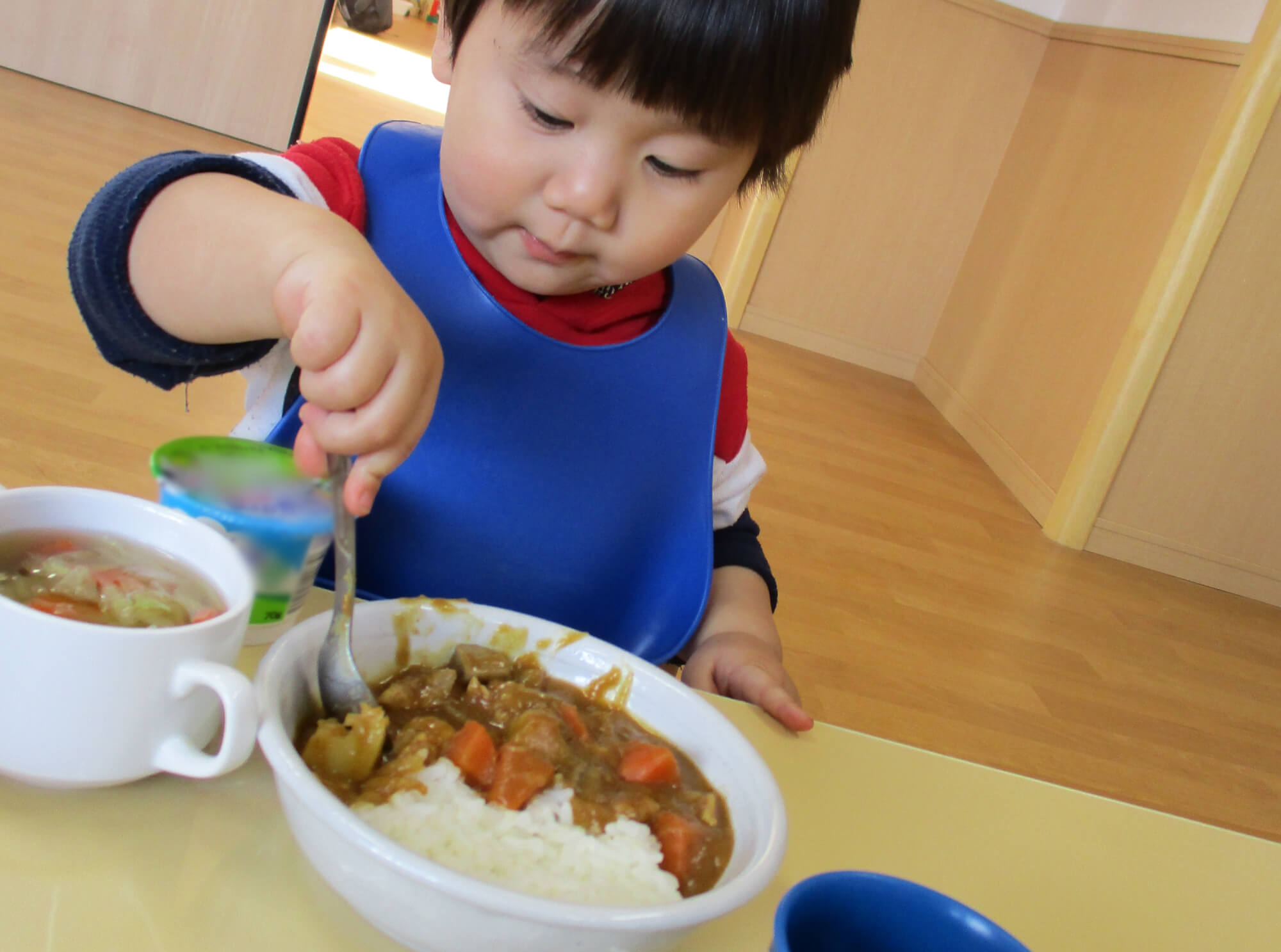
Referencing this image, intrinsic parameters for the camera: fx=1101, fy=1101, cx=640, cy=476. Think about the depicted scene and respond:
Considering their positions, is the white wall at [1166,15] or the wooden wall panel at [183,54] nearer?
the white wall at [1166,15]

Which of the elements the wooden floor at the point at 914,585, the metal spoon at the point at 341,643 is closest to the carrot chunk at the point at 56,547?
the metal spoon at the point at 341,643

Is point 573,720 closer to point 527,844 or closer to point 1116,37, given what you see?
point 527,844

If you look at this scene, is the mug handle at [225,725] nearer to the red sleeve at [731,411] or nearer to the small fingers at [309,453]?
the small fingers at [309,453]

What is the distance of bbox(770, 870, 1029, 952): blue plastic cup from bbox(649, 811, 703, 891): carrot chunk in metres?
0.07

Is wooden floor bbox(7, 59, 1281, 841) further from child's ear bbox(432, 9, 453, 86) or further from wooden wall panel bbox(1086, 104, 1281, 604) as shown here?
child's ear bbox(432, 9, 453, 86)

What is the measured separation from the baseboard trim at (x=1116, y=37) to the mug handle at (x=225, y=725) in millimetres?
3140

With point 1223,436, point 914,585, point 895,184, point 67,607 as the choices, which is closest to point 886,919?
point 67,607

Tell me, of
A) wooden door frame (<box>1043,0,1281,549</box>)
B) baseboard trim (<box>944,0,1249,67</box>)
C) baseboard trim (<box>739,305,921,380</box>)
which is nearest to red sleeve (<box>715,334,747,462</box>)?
wooden door frame (<box>1043,0,1281,549</box>)

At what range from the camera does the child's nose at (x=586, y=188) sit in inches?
24.5

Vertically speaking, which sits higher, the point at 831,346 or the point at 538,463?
the point at 538,463

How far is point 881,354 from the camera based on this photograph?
419 centimetres

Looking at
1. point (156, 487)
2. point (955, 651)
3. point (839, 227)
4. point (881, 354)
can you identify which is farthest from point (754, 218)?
point (156, 487)

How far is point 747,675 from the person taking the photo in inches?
28.6

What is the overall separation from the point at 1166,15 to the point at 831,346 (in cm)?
150
